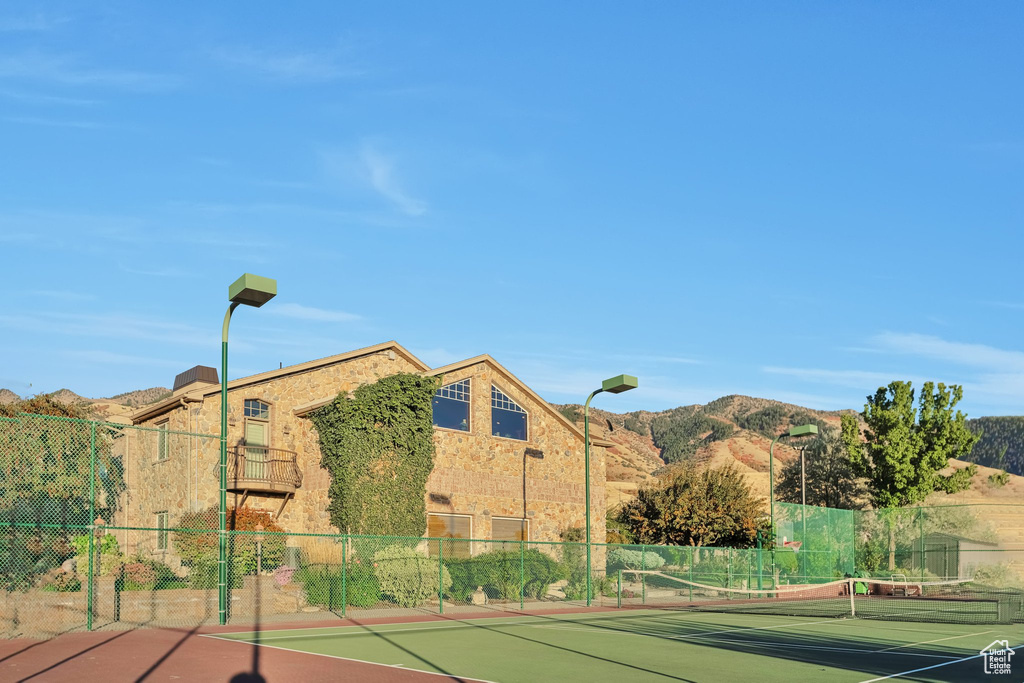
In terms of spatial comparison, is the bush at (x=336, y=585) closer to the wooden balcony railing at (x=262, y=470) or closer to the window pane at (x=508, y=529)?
the wooden balcony railing at (x=262, y=470)

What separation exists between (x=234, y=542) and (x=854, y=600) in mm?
19698

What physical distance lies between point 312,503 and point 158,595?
11.8 m

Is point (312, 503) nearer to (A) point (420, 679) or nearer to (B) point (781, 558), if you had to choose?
(B) point (781, 558)

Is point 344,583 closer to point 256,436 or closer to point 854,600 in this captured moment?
point 256,436

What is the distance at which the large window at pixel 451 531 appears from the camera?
107 ft

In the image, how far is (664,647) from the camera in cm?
1675

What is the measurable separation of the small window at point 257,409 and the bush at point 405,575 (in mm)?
7252

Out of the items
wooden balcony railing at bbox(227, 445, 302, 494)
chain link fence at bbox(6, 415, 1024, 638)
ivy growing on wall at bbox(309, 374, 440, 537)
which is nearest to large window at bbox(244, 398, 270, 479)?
wooden balcony railing at bbox(227, 445, 302, 494)

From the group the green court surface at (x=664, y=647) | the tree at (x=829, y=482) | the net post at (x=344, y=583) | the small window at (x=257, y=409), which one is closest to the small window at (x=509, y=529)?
the small window at (x=257, y=409)

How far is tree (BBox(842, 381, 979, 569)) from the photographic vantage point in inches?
1790

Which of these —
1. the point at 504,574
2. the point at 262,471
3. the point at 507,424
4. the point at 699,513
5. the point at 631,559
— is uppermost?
the point at 507,424

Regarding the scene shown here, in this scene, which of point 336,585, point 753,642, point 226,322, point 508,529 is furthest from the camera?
point 508,529

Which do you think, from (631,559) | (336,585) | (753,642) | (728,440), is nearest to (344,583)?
(336,585)

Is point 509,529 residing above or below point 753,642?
above
